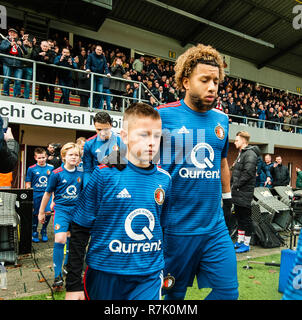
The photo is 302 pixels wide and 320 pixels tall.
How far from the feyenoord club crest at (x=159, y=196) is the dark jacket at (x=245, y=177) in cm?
429

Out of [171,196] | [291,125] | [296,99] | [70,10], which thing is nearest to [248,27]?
[291,125]

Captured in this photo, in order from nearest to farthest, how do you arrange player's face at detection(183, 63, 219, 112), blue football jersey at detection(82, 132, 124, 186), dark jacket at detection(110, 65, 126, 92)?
player's face at detection(183, 63, 219, 112)
blue football jersey at detection(82, 132, 124, 186)
dark jacket at detection(110, 65, 126, 92)

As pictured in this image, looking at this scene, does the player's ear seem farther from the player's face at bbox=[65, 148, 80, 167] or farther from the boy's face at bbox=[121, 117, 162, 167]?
the player's face at bbox=[65, 148, 80, 167]

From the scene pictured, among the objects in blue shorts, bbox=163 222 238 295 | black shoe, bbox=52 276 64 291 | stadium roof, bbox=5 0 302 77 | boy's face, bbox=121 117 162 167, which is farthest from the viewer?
stadium roof, bbox=5 0 302 77

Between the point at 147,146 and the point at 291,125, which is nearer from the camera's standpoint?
the point at 147,146

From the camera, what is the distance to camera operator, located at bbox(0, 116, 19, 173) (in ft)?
7.12

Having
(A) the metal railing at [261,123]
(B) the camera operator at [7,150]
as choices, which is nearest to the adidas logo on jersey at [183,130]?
(B) the camera operator at [7,150]

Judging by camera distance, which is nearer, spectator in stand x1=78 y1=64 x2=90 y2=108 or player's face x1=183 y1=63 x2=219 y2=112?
player's face x1=183 y1=63 x2=219 y2=112

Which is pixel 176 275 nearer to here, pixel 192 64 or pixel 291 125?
pixel 192 64

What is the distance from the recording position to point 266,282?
4227 millimetres

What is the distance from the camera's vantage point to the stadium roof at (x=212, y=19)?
14.0 m

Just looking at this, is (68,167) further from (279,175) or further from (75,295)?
(279,175)

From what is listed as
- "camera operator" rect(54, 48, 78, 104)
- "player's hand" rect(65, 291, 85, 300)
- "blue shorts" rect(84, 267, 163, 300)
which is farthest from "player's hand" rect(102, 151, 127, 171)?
"camera operator" rect(54, 48, 78, 104)
